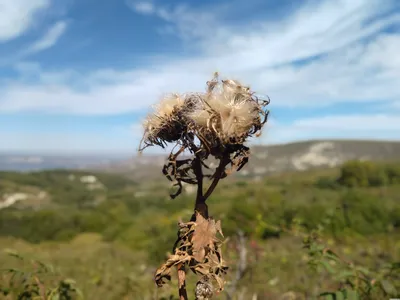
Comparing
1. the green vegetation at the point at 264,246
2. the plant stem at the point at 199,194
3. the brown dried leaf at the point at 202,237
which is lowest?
the green vegetation at the point at 264,246

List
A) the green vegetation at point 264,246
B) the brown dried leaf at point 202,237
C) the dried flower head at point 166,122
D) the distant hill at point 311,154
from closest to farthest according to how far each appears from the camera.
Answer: the brown dried leaf at point 202,237 < the dried flower head at point 166,122 < the green vegetation at point 264,246 < the distant hill at point 311,154

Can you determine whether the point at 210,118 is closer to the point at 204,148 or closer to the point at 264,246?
the point at 204,148

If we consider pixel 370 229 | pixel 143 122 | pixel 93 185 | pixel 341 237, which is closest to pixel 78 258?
pixel 341 237

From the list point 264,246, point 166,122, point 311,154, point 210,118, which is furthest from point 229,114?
point 311,154

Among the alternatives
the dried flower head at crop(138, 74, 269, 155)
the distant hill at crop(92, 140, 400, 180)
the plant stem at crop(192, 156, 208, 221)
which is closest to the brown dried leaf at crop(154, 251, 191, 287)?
the plant stem at crop(192, 156, 208, 221)

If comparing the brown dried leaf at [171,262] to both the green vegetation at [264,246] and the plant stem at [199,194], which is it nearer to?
the plant stem at [199,194]

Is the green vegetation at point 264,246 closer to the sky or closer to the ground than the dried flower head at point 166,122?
closer to the ground

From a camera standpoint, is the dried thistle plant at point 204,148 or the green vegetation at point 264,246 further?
the green vegetation at point 264,246

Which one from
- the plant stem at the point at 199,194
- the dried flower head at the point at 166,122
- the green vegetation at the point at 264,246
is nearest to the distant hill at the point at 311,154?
the green vegetation at the point at 264,246
